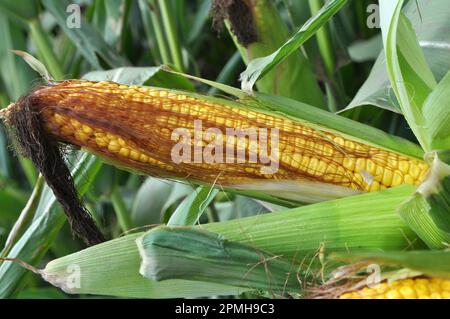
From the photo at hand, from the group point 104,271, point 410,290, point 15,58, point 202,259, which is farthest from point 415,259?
point 15,58

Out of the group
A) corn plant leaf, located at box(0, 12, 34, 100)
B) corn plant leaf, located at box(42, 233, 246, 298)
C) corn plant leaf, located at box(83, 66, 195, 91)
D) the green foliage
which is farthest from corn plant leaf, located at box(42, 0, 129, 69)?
corn plant leaf, located at box(42, 233, 246, 298)

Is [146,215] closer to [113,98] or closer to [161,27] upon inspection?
[161,27]

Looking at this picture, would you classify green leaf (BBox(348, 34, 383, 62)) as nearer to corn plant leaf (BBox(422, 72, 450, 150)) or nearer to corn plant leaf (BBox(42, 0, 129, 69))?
corn plant leaf (BBox(42, 0, 129, 69))

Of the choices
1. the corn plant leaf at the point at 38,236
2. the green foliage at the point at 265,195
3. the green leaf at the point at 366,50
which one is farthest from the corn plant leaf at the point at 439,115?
the green leaf at the point at 366,50

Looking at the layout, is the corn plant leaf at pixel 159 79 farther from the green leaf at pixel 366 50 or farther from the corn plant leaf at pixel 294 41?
the green leaf at pixel 366 50

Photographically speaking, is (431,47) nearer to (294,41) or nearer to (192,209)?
(294,41)

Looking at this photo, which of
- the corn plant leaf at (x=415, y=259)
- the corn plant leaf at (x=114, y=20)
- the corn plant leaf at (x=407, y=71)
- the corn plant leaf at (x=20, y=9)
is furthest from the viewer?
the corn plant leaf at (x=114, y=20)
